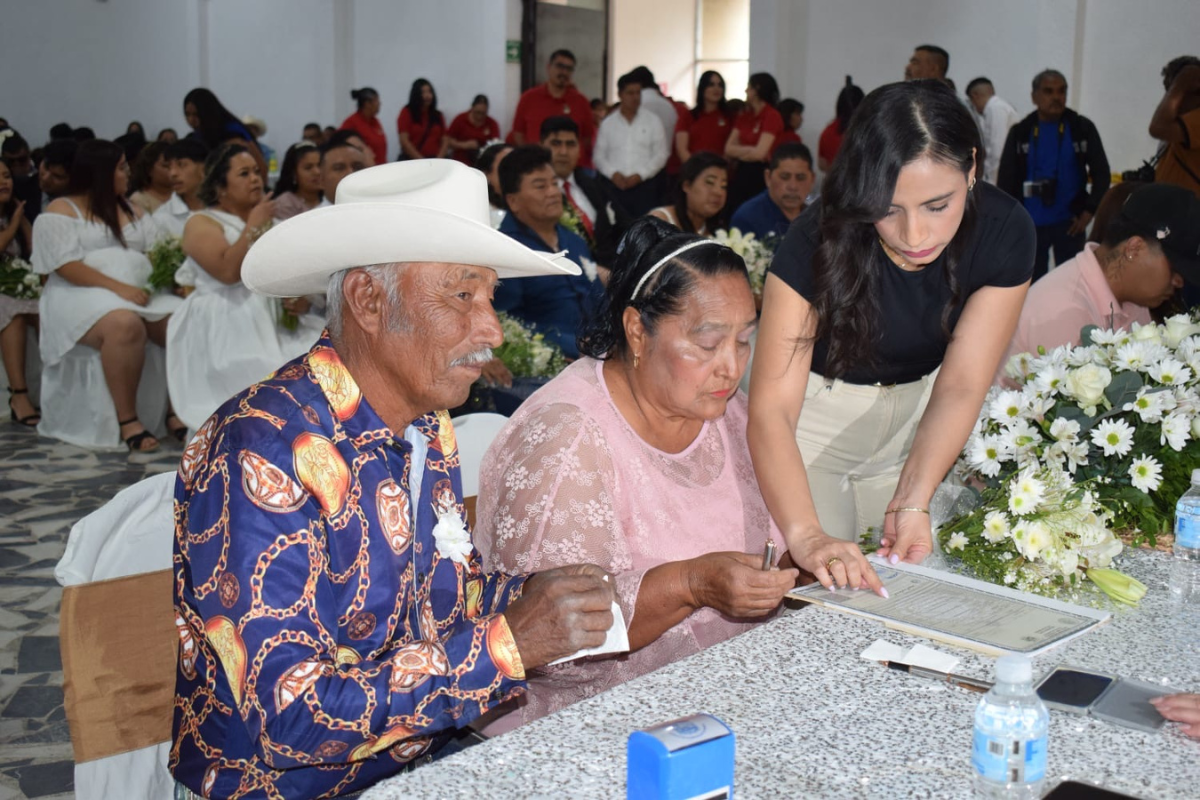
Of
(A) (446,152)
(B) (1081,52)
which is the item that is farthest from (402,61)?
(B) (1081,52)

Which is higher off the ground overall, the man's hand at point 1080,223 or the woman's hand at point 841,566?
the man's hand at point 1080,223

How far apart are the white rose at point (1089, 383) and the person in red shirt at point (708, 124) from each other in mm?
8998

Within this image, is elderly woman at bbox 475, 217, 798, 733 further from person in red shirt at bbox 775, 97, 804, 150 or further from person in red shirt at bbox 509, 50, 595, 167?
person in red shirt at bbox 509, 50, 595, 167

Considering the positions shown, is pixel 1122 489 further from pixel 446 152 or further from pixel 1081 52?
pixel 446 152

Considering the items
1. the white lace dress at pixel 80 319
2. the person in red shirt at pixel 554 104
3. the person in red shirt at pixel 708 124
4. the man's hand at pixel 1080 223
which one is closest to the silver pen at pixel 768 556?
the white lace dress at pixel 80 319

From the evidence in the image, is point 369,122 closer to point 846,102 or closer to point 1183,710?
point 846,102

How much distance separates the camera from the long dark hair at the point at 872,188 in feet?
7.35

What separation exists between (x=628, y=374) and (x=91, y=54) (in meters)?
13.7

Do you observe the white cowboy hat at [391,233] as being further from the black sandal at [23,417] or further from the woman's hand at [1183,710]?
the black sandal at [23,417]

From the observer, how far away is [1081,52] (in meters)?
9.91

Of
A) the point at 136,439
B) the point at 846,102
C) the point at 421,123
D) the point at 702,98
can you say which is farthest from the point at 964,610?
the point at 421,123

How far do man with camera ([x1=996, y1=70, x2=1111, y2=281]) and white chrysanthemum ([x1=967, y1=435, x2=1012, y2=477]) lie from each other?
21.8ft

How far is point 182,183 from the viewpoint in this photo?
691 cm

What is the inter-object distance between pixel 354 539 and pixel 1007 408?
1.40 metres
